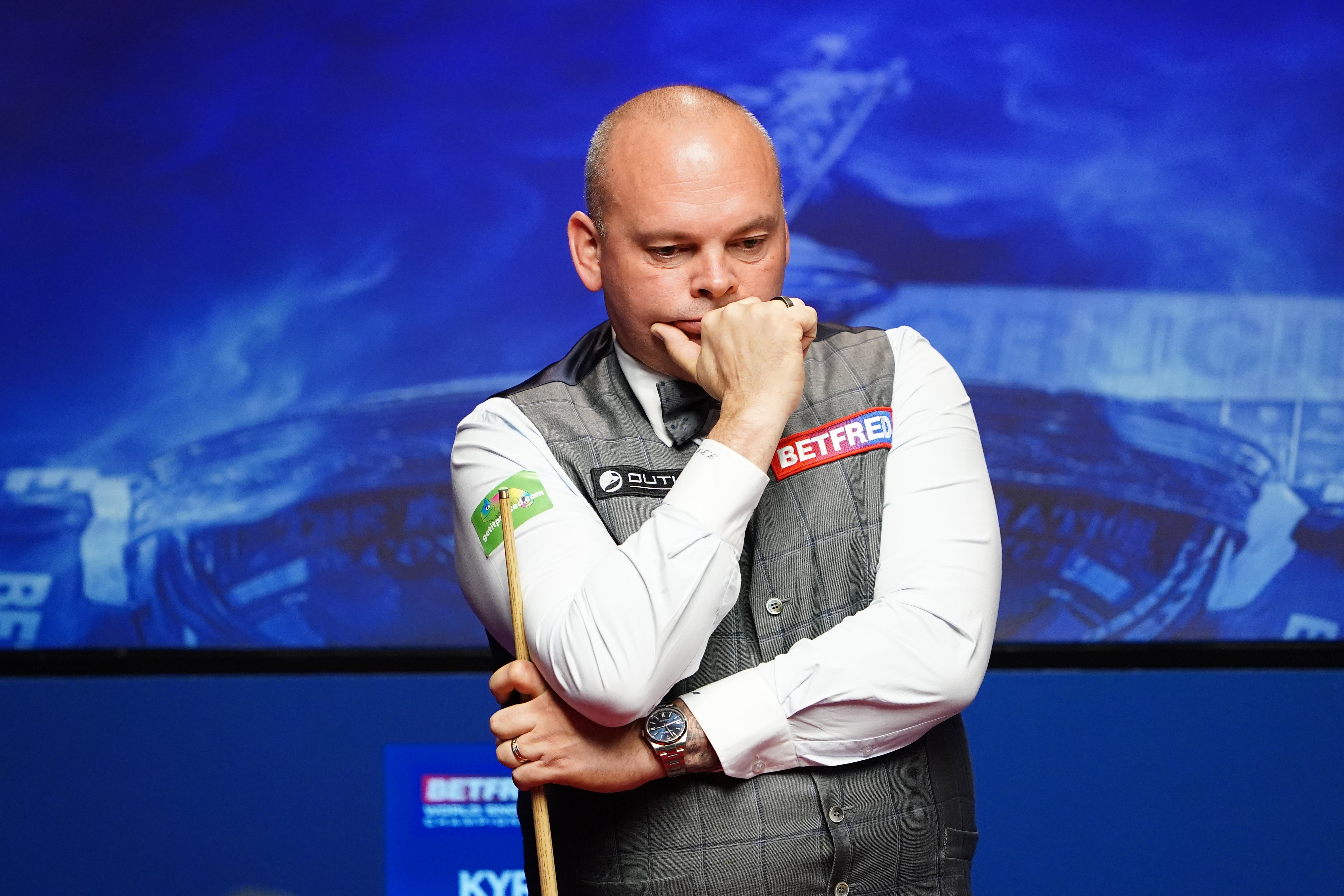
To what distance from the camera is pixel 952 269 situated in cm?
330

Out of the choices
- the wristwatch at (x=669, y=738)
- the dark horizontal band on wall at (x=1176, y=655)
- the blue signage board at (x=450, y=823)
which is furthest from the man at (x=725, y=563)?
the dark horizontal band on wall at (x=1176, y=655)

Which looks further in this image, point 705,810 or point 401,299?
point 401,299

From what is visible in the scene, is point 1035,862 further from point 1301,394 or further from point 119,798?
point 119,798

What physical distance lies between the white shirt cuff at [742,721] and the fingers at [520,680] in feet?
0.58

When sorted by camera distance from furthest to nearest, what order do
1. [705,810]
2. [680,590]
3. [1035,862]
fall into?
[1035,862], [705,810], [680,590]

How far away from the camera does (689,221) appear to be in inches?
61.7

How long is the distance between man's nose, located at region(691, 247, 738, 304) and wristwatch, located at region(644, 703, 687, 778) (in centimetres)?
Result: 52

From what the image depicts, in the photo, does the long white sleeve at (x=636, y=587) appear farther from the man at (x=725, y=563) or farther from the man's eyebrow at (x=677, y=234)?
the man's eyebrow at (x=677, y=234)

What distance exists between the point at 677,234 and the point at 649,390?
0.76 ft

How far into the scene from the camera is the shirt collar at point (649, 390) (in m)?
1.68

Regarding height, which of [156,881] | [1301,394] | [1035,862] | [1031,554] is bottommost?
[1035,862]

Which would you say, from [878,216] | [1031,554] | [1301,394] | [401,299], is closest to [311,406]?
[401,299]

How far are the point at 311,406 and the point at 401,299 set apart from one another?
1.23 feet

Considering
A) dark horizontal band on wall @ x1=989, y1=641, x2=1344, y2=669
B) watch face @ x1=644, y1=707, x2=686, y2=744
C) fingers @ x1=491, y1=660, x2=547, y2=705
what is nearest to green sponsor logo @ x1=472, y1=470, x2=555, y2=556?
fingers @ x1=491, y1=660, x2=547, y2=705
